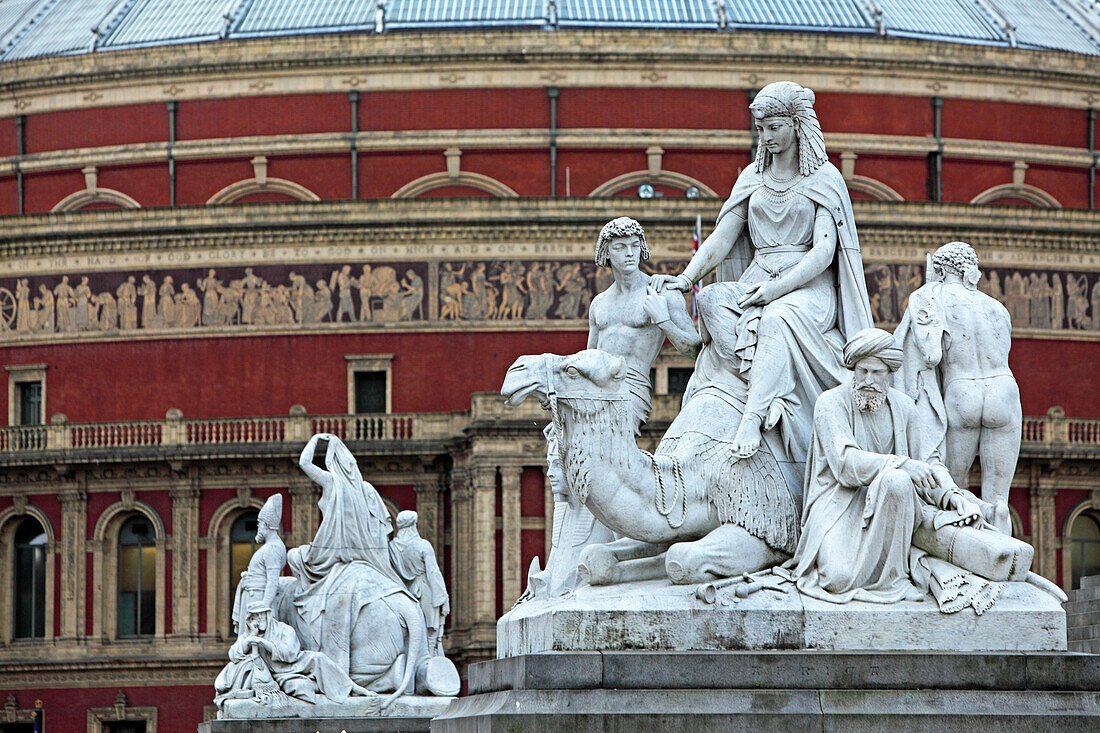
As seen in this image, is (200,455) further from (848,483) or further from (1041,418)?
(848,483)

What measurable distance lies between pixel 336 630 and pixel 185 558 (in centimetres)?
4008

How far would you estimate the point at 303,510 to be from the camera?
63281 mm

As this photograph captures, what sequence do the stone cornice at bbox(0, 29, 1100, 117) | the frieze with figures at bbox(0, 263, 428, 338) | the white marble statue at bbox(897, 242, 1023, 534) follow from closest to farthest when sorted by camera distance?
the white marble statue at bbox(897, 242, 1023, 534) < the frieze with figures at bbox(0, 263, 428, 338) < the stone cornice at bbox(0, 29, 1100, 117)

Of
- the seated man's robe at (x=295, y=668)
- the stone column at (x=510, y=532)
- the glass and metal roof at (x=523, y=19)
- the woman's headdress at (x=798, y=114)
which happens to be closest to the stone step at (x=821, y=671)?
the woman's headdress at (x=798, y=114)

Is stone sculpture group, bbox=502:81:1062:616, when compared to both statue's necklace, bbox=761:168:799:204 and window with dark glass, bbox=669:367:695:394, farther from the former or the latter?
window with dark glass, bbox=669:367:695:394

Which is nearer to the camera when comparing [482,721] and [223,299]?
[482,721]

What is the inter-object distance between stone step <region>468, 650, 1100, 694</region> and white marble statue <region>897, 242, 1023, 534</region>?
2.63 metres

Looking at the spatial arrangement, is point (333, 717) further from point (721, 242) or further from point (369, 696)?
point (721, 242)

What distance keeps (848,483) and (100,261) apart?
2122 inches

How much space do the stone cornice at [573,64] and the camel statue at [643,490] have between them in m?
53.9

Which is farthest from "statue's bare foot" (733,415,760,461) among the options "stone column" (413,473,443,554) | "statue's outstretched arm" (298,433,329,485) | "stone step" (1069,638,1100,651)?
"stone column" (413,473,443,554)

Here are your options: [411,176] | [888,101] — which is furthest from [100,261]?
[888,101]

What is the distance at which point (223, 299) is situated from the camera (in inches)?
2549

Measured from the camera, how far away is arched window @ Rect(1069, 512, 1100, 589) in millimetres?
63250
